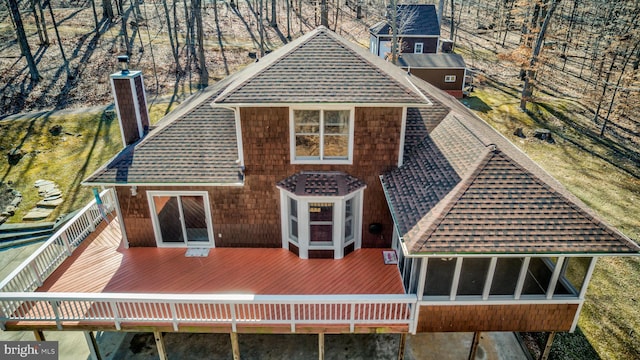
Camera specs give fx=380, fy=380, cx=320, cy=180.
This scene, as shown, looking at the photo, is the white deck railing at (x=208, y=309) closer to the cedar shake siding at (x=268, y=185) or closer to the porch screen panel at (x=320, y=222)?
the porch screen panel at (x=320, y=222)

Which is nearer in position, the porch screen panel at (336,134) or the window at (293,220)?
the porch screen panel at (336,134)

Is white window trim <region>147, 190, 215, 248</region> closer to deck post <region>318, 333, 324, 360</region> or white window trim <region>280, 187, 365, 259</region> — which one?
white window trim <region>280, 187, 365, 259</region>

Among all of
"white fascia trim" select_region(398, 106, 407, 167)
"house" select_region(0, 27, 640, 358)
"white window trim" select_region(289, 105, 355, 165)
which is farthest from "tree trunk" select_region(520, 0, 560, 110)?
"white window trim" select_region(289, 105, 355, 165)

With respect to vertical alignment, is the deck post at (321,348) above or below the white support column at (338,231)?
below

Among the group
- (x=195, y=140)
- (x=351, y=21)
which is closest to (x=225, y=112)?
(x=195, y=140)

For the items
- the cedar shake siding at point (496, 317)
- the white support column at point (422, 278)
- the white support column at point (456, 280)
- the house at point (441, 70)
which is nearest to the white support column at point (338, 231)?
the white support column at point (422, 278)

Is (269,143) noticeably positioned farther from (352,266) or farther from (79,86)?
(79,86)

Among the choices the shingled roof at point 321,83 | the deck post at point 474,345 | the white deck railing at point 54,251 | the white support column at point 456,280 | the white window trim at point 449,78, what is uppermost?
the shingled roof at point 321,83
